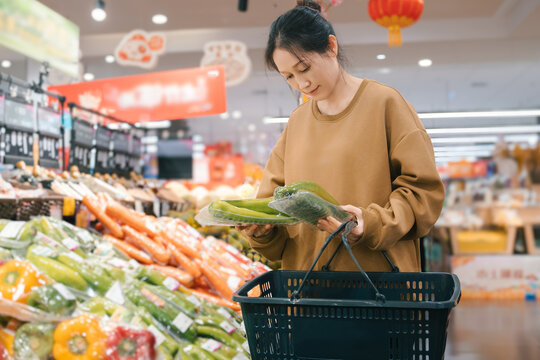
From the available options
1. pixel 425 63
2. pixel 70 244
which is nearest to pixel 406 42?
pixel 425 63

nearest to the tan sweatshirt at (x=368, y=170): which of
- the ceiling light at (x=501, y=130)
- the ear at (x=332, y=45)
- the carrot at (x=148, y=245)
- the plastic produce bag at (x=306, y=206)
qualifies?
the ear at (x=332, y=45)

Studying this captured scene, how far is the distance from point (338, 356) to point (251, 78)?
773 cm

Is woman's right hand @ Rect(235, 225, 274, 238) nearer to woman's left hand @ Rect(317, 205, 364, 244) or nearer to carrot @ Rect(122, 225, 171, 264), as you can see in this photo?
woman's left hand @ Rect(317, 205, 364, 244)

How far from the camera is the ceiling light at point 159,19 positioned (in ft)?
24.3

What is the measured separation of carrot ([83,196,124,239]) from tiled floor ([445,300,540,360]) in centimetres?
286

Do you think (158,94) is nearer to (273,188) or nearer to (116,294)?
(116,294)

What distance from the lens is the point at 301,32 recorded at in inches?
50.9

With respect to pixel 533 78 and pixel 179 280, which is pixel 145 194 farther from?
pixel 533 78

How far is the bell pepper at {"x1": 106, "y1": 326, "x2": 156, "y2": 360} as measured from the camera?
161cm

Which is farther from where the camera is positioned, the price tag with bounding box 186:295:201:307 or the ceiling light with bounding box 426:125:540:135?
the ceiling light with bounding box 426:125:540:135

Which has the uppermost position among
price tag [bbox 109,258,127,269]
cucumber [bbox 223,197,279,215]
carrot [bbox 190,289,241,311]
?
cucumber [bbox 223,197,279,215]

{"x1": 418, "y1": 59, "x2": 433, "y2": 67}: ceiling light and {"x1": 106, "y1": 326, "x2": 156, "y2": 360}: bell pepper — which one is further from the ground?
{"x1": 418, "y1": 59, "x2": 433, "y2": 67}: ceiling light

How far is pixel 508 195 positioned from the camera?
7.55m

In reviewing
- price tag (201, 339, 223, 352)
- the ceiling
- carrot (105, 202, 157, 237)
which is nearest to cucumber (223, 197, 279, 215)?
price tag (201, 339, 223, 352)
